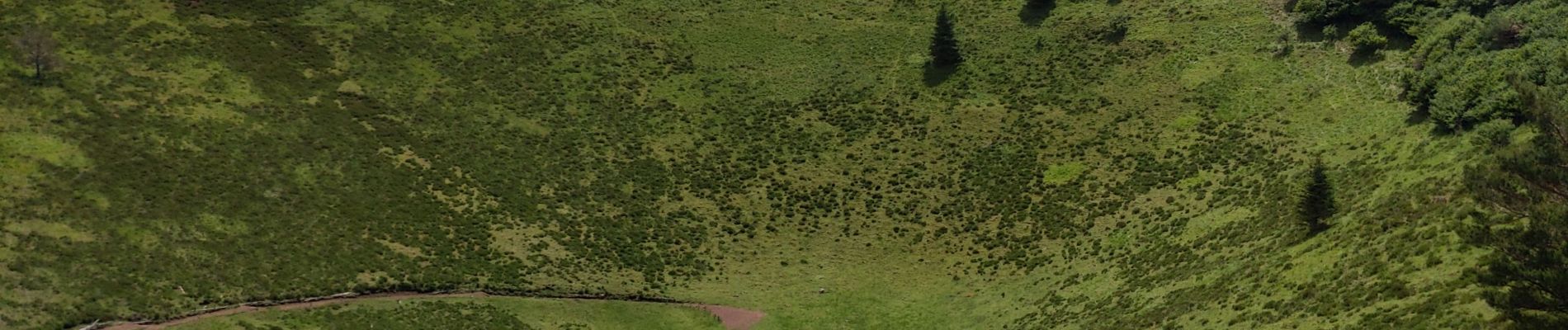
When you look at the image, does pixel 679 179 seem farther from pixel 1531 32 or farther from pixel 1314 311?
pixel 1531 32

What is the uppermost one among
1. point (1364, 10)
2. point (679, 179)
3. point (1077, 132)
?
point (1364, 10)

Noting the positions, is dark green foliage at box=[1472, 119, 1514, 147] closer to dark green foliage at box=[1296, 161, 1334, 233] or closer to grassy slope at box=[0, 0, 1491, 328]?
grassy slope at box=[0, 0, 1491, 328]

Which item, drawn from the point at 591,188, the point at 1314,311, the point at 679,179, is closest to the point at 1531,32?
the point at 1314,311

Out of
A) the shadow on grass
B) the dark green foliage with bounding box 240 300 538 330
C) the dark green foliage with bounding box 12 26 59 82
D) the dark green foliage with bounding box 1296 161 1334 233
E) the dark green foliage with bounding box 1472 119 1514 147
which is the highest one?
the shadow on grass

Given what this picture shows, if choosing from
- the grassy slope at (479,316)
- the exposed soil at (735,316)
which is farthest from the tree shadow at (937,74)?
the grassy slope at (479,316)

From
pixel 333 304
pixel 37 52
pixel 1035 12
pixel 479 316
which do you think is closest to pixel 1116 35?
pixel 1035 12

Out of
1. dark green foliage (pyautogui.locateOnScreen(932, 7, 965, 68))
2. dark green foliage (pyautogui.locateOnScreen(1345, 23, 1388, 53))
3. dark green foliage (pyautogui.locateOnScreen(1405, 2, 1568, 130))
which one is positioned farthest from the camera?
dark green foliage (pyautogui.locateOnScreen(932, 7, 965, 68))

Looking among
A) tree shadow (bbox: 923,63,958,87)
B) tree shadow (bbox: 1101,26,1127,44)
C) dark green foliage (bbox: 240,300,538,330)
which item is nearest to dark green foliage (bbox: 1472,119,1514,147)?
tree shadow (bbox: 1101,26,1127,44)
